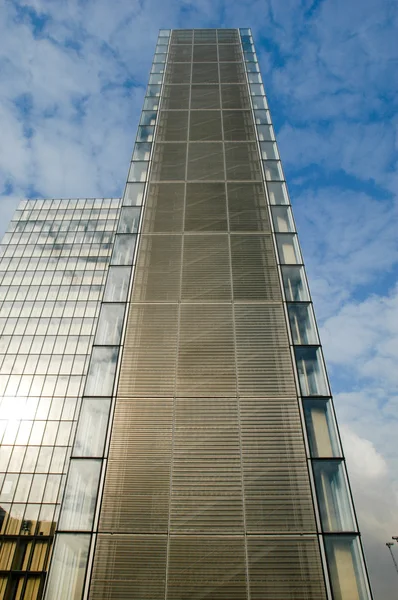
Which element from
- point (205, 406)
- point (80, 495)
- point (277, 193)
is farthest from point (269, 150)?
point (80, 495)

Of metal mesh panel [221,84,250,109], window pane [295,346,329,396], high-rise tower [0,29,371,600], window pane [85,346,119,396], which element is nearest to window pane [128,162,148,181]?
high-rise tower [0,29,371,600]

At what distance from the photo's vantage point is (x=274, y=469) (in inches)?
452

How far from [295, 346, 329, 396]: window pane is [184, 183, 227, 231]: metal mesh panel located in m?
7.50

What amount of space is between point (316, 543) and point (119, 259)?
12.5 m

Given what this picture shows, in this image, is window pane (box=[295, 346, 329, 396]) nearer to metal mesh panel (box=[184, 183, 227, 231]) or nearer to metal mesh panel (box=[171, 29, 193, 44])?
metal mesh panel (box=[184, 183, 227, 231])

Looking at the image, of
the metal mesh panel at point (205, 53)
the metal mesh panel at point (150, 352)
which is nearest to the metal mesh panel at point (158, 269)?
the metal mesh panel at point (150, 352)

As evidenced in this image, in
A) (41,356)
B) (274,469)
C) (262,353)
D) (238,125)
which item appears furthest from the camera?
(41,356)

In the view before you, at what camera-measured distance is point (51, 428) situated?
40.1 m

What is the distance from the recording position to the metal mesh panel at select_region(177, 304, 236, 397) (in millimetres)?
13344

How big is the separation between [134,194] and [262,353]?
11.2 meters

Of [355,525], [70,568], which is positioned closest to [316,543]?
[355,525]

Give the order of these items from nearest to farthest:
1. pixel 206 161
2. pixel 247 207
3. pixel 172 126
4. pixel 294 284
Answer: pixel 294 284, pixel 247 207, pixel 206 161, pixel 172 126

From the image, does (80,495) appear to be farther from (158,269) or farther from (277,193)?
(277,193)

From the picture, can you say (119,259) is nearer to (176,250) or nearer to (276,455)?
(176,250)
